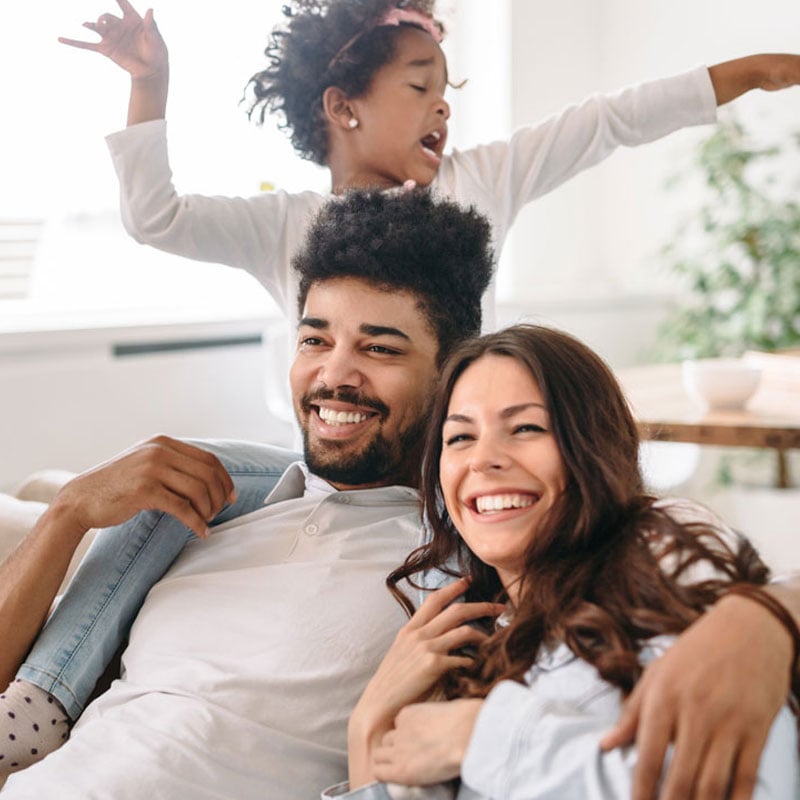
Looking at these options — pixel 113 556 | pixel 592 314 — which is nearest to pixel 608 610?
pixel 113 556

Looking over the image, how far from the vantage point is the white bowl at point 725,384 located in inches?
91.6

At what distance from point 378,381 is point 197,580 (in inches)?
12.9

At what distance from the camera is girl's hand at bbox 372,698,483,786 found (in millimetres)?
952

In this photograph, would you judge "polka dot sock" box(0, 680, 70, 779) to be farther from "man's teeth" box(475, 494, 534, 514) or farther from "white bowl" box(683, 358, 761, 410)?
"white bowl" box(683, 358, 761, 410)

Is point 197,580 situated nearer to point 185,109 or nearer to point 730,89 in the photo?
point 730,89

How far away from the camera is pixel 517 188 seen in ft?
6.37

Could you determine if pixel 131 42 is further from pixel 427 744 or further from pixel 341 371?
pixel 427 744

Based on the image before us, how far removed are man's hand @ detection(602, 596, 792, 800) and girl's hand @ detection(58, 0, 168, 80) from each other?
1.20m

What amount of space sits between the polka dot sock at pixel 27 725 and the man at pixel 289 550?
3cm

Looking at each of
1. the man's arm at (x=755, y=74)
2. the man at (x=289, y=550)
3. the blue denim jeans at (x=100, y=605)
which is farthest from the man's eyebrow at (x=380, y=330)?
the man's arm at (x=755, y=74)

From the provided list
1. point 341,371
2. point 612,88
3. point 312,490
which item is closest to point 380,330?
point 341,371

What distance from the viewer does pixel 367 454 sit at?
1.38 meters

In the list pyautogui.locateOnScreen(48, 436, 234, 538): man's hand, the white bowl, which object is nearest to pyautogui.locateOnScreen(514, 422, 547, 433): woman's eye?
pyautogui.locateOnScreen(48, 436, 234, 538): man's hand

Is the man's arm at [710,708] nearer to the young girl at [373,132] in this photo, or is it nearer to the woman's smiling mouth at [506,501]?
the woman's smiling mouth at [506,501]
